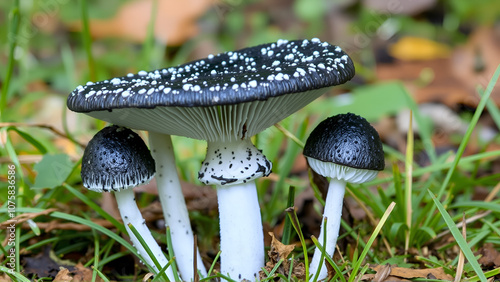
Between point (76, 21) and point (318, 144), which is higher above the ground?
point (76, 21)

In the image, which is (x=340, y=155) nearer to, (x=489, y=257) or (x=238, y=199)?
(x=238, y=199)

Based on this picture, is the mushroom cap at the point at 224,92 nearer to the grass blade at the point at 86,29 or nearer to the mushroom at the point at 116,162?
the mushroom at the point at 116,162

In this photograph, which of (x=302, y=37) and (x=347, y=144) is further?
(x=302, y=37)

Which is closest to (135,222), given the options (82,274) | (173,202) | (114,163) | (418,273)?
(173,202)

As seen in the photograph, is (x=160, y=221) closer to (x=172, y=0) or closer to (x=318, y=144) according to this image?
(x=318, y=144)

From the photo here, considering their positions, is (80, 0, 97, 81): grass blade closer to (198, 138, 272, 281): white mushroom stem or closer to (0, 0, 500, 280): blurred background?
(0, 0, 500, 280): blurred background

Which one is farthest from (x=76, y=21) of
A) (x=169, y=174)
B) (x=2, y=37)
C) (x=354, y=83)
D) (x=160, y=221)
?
(x=169, y=174)
